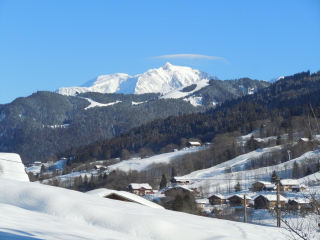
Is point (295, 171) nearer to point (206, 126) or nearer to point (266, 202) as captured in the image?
point (266, 202)

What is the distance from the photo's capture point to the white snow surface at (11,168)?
106 feet

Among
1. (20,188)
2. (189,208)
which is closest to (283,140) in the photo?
(189,208)

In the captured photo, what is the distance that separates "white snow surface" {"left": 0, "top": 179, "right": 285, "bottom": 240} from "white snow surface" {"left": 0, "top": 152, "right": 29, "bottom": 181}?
20.7 m

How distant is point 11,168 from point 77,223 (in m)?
25.4

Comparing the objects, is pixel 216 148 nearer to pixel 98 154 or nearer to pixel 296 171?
pixel 296 171

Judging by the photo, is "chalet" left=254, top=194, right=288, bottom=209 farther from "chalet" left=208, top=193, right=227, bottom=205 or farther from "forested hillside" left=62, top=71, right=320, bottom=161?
"forested hillside" left=62, top=71, right=320, bottom=161

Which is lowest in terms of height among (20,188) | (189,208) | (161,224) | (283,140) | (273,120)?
(189,208)

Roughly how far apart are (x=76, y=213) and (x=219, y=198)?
4425 centimetres

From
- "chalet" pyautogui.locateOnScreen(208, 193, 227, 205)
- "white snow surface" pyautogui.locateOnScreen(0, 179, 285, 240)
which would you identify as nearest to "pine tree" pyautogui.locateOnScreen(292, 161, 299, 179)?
"chalet" pyautogui.locateOnScreen(208, 193, 227, 205)

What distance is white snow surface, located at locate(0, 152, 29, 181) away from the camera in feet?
106

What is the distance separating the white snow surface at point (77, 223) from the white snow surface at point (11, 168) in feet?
68.0

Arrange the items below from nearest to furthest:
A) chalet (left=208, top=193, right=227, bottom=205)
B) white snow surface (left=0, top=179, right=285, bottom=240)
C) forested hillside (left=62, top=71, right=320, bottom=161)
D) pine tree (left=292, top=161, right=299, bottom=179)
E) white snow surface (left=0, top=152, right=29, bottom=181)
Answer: white snow surface (left=0, top=179, right=285, bottom=240) → white snow surface (left=0, top=152, right=29, bottom=181) → chalet (left=208, top=193, right=227, bottom=205) → pine tree (left=292, top=161, right=299, bottom=179) → forested hillside (left=62, top=71, right=320, bottom=161)

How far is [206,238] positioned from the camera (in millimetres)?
10125

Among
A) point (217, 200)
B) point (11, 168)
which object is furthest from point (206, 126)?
point (11, 168)
